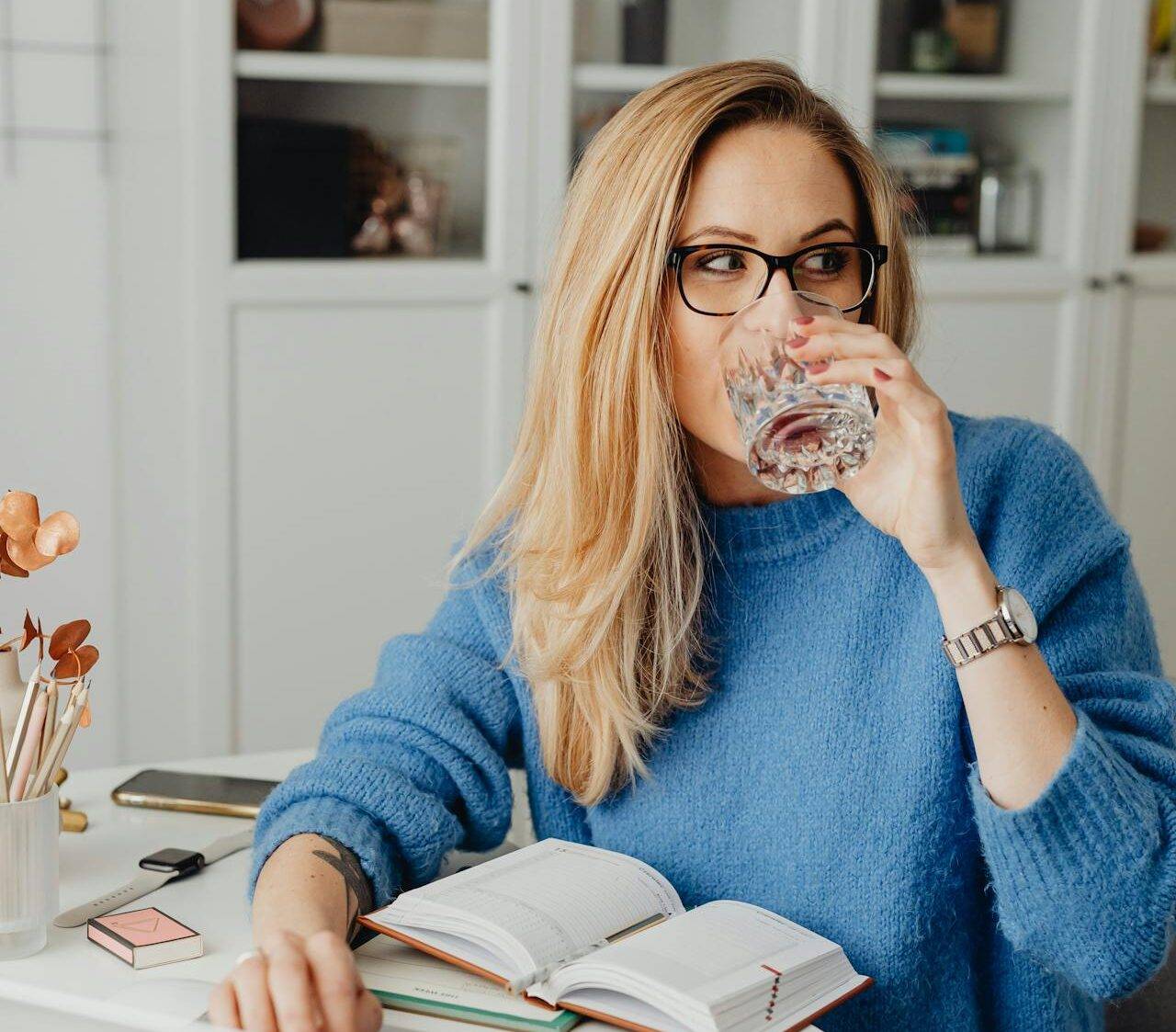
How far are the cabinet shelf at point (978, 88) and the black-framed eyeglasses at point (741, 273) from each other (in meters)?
1.83

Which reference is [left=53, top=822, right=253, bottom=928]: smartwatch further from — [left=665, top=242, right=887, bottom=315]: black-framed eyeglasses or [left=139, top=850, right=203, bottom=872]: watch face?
[left=665, top=242, right=887, bottom=315]: black-framed eyeglasses

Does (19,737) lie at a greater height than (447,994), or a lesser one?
greater

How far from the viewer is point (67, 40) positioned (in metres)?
2.62

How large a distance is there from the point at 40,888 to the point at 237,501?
1.57 m

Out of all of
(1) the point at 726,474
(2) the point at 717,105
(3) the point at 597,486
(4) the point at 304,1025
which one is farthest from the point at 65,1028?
(2) the point at 717,105

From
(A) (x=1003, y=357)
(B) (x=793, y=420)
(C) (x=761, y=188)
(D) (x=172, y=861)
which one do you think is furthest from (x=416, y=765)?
(A) (x=1003, y=357)

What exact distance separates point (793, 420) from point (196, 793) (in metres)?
0.70

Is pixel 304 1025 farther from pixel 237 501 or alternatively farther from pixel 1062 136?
pixel 1062 136

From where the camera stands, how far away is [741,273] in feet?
3.99

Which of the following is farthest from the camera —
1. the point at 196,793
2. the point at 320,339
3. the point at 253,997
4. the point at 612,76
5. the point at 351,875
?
the point at 612,76

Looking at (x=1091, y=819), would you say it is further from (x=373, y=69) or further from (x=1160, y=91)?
(x=1160, y=91)

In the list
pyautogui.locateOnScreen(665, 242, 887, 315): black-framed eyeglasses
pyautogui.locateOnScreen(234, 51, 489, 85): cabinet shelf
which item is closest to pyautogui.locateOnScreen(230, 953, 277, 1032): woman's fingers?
pyautogui.locateOnScreen(665, 242, 887, 315): black-framed eyeglasses

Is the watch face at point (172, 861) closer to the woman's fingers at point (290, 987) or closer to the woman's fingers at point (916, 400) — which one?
the woman's fingers at point (290, 987)

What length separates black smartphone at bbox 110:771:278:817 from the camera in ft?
4.49
